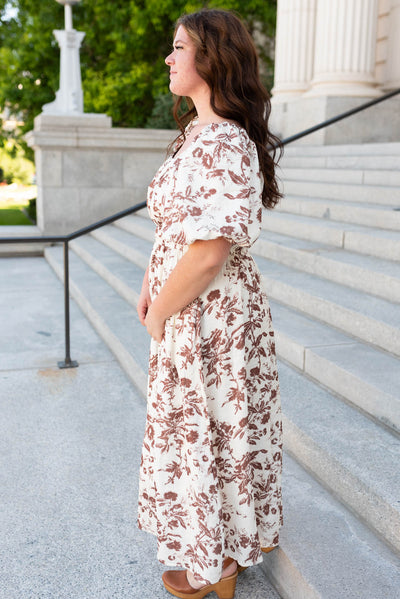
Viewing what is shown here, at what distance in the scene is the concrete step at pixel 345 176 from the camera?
6.24 meters

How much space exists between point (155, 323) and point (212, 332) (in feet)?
0.63

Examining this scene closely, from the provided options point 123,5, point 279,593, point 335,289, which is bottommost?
point 279,593

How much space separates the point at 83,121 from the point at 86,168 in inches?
28.6

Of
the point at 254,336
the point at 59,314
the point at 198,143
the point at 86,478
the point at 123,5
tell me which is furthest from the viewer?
the point at 123,5

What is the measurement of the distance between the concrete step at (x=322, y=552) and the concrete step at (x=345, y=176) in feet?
13.5

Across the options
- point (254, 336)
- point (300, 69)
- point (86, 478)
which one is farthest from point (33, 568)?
point (300, 69)

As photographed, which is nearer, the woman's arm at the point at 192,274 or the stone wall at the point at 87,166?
the woman's arm at the point at 192,274

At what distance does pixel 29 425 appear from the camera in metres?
3.72

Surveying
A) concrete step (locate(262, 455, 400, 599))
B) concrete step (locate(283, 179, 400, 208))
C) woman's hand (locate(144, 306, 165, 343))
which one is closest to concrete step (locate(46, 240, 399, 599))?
concrete step (locate(262, 455, 400, 599))

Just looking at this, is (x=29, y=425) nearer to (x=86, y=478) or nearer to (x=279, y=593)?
(x=86, y=478)

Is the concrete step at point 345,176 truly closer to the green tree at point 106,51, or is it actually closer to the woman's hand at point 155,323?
the woman's hand at point 155,323

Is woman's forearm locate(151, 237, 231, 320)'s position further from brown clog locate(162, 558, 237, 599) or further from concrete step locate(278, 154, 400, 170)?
concrete step locate(278, 154, 400, 170)

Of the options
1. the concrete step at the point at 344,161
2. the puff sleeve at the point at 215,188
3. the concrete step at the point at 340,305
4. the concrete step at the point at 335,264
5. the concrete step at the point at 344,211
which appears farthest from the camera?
the concrete step at the point at 344,161

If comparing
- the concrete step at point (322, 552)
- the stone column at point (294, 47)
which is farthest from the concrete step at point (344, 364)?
the stone column at point (294, 47)
